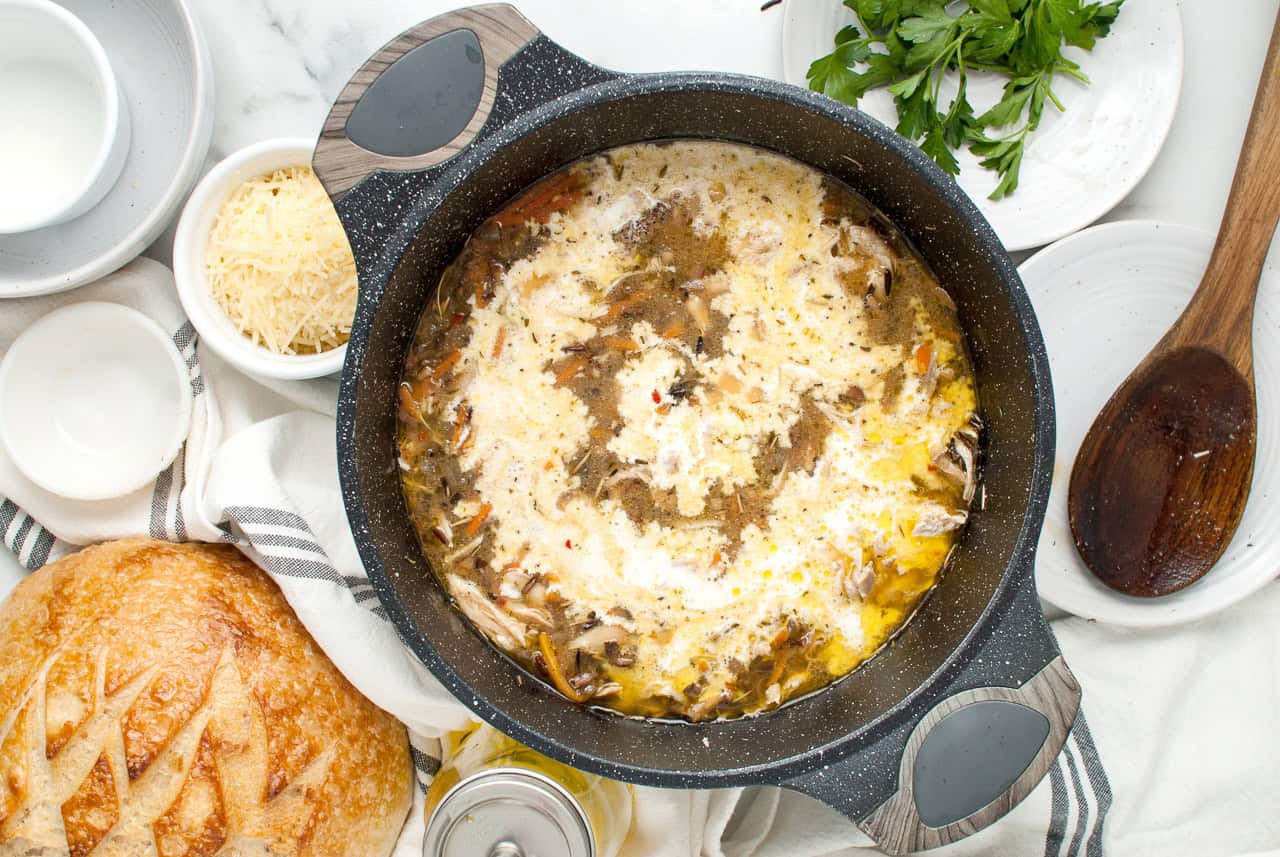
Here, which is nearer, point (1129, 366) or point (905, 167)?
point (905, 167)

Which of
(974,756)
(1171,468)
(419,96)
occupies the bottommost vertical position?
(974,756)

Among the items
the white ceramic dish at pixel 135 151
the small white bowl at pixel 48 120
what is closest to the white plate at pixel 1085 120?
the white ceramic dish at pixel 135 151

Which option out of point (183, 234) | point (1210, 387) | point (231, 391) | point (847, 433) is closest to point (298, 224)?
point (183, 234)

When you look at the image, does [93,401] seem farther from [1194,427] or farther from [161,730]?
[1194,427]

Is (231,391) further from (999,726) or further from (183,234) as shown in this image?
(999,726)

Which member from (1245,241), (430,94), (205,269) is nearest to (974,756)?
(1245,241)

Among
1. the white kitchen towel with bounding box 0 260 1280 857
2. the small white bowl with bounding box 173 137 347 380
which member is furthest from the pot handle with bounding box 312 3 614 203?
the white kitchen towel with bounding box 0 260 1280 857

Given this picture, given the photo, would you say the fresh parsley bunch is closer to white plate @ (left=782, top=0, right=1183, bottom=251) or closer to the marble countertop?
white plate @ (left=782, top=0, right=1183, bottom=251)
